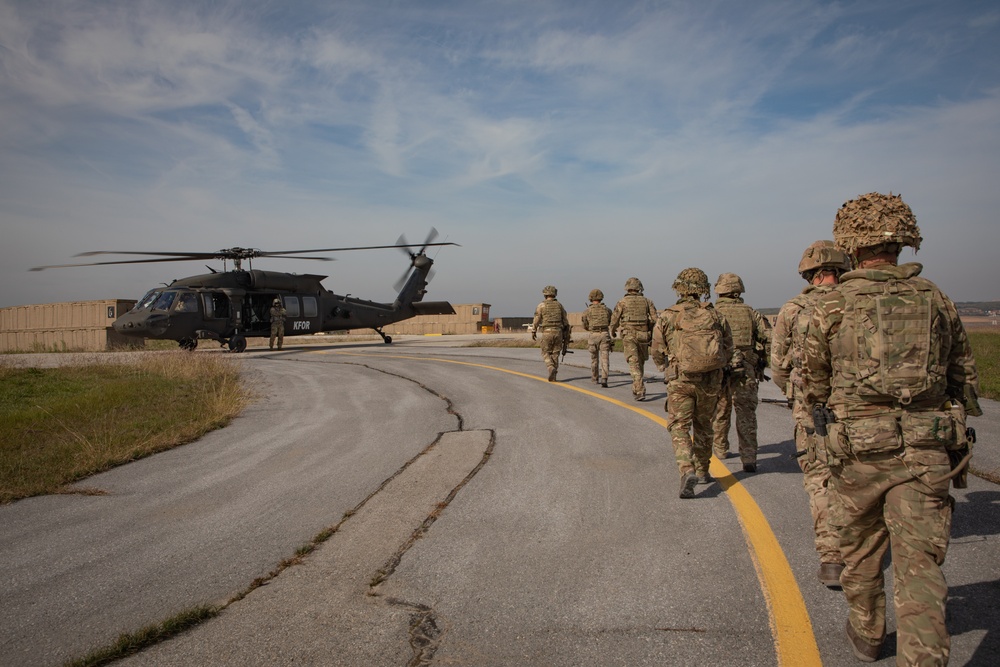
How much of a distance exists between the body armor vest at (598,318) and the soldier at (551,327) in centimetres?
60

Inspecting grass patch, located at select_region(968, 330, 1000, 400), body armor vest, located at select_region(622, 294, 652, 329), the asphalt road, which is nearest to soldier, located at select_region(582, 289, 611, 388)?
body armor vest, located at select_region(622, 294, 652, 329)

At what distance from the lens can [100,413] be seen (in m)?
9.05

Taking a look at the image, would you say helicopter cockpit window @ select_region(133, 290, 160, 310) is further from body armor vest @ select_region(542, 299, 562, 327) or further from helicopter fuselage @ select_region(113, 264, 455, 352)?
body armor vest @ select_region(542, 299, 562, 327)

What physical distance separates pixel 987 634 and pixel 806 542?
122 cm

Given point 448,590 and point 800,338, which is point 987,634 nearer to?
point 800,338

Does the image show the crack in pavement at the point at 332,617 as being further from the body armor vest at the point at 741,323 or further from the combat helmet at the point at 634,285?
the combat helmet at the point at 634,285

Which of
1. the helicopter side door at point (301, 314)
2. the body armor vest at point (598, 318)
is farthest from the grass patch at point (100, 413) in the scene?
the helicopter side door at point (301, 314)

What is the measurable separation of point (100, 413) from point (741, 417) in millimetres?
8669

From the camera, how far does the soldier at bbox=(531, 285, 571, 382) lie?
1242 centimetres

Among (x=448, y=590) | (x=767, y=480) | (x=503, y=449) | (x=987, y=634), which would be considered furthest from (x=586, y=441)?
(x=987, y=634)

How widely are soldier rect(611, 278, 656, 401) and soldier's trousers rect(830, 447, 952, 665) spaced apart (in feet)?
24.6

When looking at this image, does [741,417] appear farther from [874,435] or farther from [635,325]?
[635,325]

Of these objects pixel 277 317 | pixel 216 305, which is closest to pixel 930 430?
pixel 216 305

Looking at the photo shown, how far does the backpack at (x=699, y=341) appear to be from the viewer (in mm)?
5367
